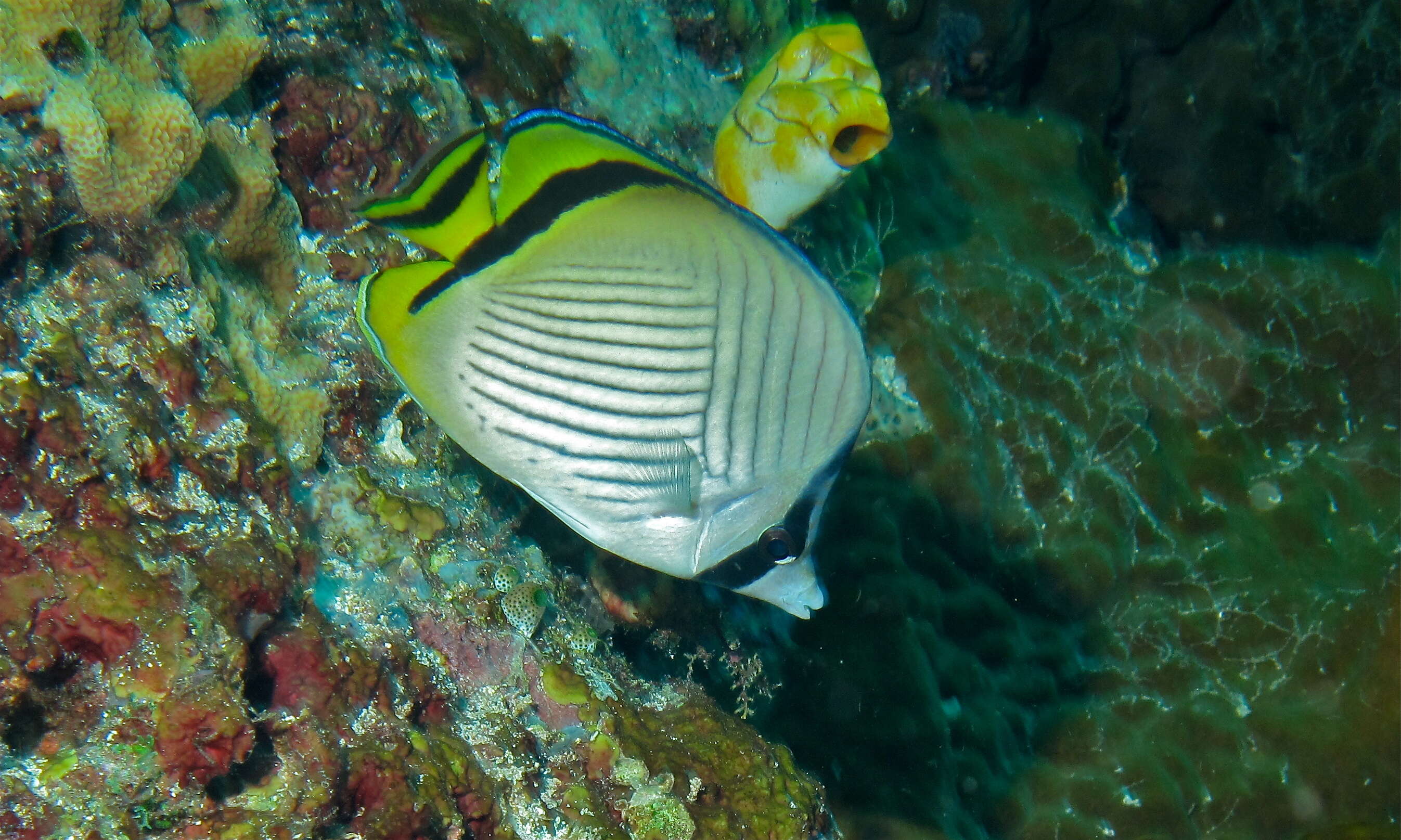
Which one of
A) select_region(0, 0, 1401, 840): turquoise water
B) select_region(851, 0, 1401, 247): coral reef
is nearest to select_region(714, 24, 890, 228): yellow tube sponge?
select_region(0, 0, 1401, 840): turquoise water

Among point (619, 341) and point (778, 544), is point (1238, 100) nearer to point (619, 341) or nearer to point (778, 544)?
point (778, 544)

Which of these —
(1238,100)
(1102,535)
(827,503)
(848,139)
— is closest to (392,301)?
(848,139)

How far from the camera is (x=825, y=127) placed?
259cm

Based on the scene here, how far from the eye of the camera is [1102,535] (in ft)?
12.2

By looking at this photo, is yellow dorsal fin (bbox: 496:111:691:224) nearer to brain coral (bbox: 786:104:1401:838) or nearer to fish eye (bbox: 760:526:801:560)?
fish eye (bbox: 760:526:801:560)

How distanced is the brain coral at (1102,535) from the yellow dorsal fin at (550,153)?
7.22 feet

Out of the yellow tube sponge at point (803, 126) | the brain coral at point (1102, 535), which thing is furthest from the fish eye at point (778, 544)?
the brain coral at point (1102, 535)

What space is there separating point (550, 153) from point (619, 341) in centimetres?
38

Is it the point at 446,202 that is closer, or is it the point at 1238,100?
the point at 446,202

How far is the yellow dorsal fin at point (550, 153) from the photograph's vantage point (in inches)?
56.9

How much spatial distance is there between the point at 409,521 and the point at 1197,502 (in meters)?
3.85

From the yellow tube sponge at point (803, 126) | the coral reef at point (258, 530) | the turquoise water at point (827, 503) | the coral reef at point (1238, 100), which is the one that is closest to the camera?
the coral reef at point (258, 530)

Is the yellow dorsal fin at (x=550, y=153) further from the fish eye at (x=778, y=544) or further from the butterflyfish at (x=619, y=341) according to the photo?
the fish eye at (x=778, y=544)

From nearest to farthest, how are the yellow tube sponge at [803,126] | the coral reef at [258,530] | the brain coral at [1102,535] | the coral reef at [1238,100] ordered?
the coral reef at [258,530] → the yellow tube sponge at [803,126] → the brain coral at [1102,535] → the coral reef at [1238,100]
